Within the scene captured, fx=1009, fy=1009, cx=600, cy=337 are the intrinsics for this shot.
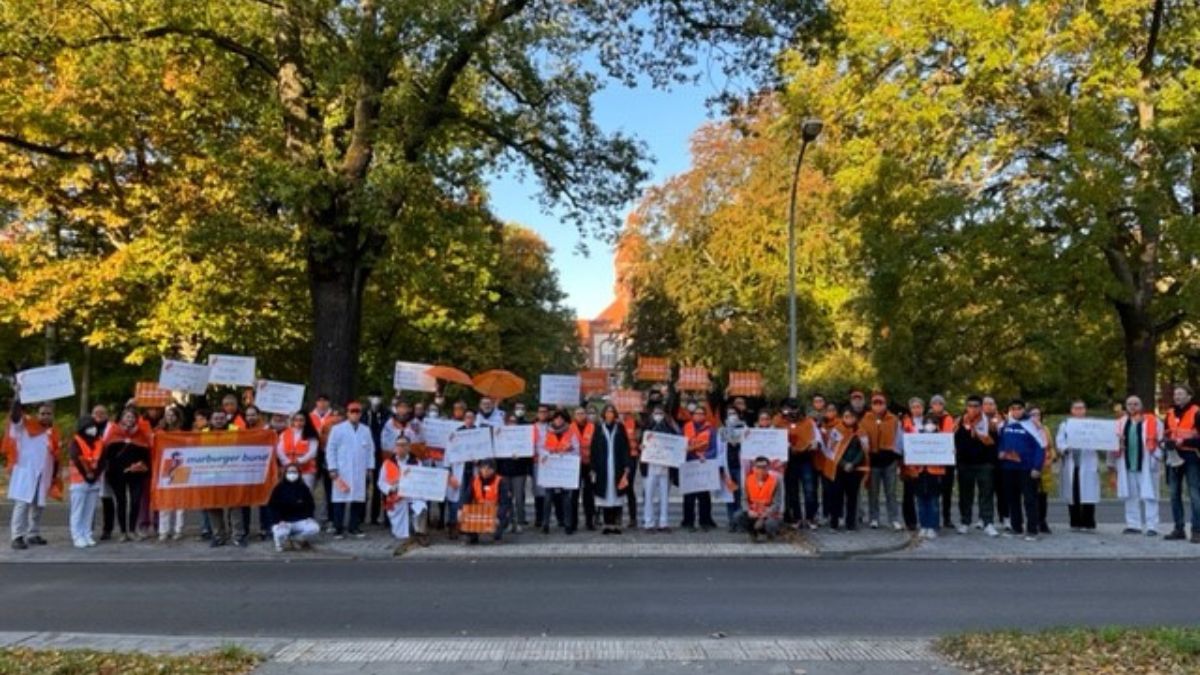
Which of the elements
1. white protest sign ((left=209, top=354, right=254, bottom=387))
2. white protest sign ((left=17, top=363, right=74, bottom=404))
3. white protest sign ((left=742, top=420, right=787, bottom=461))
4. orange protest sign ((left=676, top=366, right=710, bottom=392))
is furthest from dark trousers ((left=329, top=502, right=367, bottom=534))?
orange protest sign ((left=676, top=366, right=710, bottom=392))

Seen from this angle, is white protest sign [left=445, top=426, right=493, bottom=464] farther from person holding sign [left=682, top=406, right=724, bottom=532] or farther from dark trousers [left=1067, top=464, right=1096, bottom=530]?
dark trousers [left=1067, top=464, right=1096, bottom=530]

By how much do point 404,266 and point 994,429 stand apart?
11.7m

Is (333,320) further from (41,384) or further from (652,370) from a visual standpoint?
(652,370)

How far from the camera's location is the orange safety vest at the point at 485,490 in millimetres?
12992

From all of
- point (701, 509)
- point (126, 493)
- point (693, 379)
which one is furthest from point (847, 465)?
point (126, 493)

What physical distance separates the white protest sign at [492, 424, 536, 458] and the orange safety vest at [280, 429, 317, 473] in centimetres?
245

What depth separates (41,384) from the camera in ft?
44.2

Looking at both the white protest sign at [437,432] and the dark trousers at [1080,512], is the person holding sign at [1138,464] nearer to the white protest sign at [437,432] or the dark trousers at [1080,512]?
the dark trousers at [1080,512]

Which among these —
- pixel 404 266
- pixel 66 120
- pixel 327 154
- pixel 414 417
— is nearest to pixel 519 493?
pixel 414 417

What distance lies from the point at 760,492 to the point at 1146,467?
5.47 metres

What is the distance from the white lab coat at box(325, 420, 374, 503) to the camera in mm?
13289

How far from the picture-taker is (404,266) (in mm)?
20375

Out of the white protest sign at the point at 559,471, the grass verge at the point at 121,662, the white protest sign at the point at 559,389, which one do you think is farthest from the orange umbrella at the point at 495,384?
the grass verge at the point at 121,662

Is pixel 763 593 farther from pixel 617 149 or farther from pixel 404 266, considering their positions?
pixel 404 266
